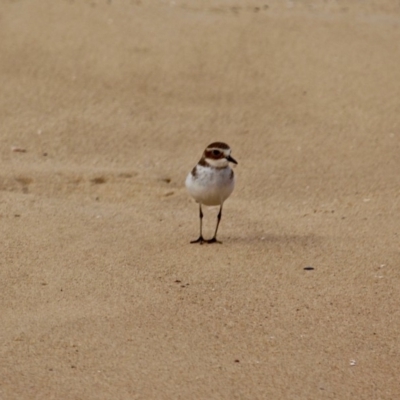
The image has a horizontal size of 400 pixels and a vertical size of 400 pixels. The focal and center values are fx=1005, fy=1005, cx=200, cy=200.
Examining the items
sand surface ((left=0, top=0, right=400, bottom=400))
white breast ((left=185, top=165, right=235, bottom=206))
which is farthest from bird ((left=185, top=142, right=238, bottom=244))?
sand surface ((left=0, top=0, right=400, bottom=400))

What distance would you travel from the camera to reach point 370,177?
9945 mm

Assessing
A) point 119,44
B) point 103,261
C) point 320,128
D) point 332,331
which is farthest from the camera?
point 119,44

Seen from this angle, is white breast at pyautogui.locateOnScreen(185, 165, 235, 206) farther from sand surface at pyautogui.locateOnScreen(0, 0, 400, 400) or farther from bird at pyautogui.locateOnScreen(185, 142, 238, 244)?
sand surface at pyautogui.locateOnScreen(0, 0, 400, 400)

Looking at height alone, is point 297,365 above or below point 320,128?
above

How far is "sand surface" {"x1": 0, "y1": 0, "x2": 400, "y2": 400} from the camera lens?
5879 millimetres

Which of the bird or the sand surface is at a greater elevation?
the bird

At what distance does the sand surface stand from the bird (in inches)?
15.1

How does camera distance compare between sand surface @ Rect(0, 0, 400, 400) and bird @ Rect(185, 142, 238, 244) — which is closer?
sand surface @ Rect(0, 0, 400, 400)

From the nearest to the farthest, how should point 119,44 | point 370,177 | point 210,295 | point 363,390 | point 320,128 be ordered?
1. point 363,390
2. point 210,295
3. point 370,177
4. point 320,128
5. point 119,44

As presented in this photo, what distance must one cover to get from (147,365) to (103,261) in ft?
5.77

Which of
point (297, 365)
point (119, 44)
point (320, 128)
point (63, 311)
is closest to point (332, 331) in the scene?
point (297, 365)

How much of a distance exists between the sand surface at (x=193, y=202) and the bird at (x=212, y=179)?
0.38 metres

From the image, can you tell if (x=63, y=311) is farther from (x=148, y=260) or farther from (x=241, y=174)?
(x=241, y=174)

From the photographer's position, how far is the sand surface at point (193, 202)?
19.3ft
